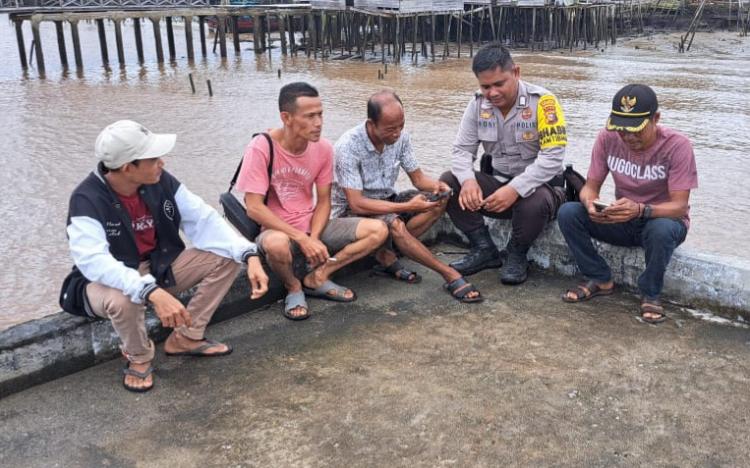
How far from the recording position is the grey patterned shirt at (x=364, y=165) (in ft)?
13.9

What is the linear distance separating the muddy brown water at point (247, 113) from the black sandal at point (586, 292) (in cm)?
449

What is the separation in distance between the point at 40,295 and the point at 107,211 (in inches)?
162

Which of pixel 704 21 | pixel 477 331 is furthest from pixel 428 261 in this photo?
pixel 704 21

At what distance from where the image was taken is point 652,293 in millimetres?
3768

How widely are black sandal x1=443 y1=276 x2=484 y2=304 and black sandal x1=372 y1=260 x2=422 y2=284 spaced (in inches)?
11.4

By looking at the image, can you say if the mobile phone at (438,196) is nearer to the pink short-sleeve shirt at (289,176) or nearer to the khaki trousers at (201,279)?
the pink short-sleeve shirt at (289,176)

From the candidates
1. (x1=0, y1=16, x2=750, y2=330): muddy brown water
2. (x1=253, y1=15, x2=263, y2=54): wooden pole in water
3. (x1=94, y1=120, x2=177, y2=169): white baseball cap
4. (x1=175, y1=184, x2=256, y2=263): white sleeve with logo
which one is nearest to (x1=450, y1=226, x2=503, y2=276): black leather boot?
(x1=175, y1=184, x2=256, y2=263): white sleeve with logo

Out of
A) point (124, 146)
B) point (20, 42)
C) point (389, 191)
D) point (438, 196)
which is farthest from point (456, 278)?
point (20, 42)

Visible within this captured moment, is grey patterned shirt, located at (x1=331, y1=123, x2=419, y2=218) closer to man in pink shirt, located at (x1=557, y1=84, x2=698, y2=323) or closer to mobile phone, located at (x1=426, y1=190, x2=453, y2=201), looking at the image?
mobile phone, located at (x1=426, y1=190, x2=453, y2=201)

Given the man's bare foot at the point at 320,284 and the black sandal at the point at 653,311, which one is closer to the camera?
the black sandal at the point at 653,311

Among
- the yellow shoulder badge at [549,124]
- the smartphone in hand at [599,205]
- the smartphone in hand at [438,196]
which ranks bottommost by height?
the smartphone in hand at [438,196]

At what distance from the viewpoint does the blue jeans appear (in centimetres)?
367

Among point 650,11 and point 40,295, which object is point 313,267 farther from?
point 650,11

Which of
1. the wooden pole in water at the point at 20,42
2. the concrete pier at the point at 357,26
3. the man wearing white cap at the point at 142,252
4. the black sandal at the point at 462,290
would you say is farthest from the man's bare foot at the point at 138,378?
the wooden pole in water at the point at 20,42
